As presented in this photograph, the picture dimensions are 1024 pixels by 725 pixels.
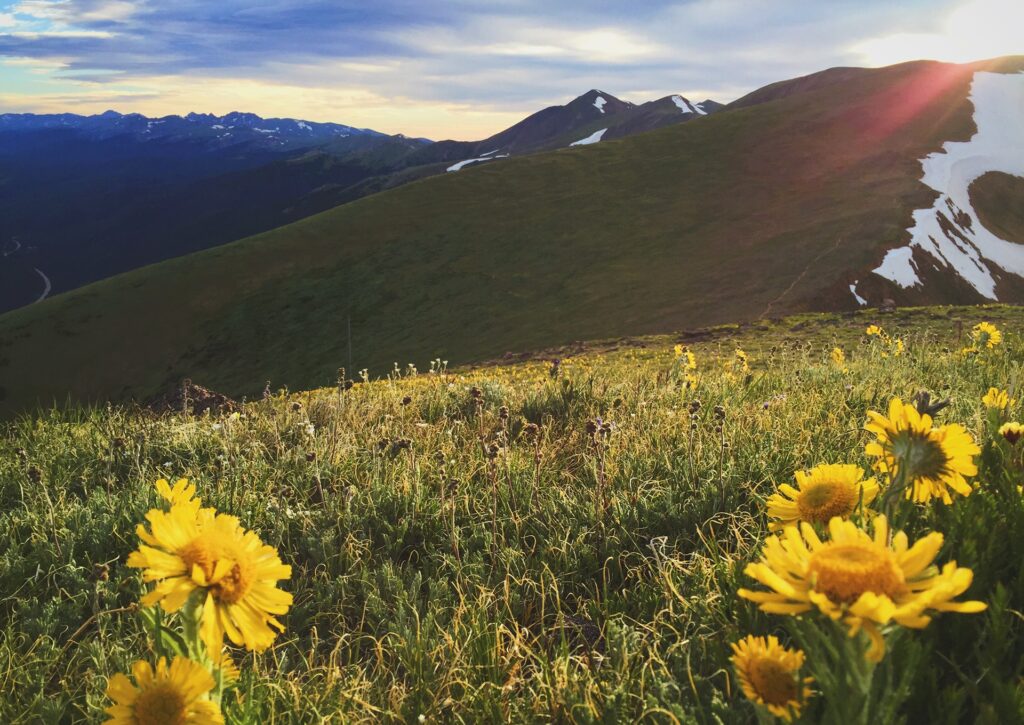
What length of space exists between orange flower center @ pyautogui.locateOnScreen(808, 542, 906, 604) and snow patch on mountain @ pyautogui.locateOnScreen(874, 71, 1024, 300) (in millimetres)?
30282

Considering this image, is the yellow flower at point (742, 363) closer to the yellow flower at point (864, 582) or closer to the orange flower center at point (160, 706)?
the yellow flower at point (864, 582)

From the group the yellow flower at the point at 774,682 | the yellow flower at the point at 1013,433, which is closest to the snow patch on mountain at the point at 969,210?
the yellow flower at the point at 1013,433

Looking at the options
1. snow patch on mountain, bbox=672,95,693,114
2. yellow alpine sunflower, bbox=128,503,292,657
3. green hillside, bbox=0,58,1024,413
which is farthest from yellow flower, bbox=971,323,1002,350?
snow patch on mountain, bbox=672,95,693,114

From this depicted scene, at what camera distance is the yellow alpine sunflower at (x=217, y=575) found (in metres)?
1.29

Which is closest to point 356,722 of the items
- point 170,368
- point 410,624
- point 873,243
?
point 410,624

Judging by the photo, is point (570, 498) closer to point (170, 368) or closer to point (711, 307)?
point (711, 307)

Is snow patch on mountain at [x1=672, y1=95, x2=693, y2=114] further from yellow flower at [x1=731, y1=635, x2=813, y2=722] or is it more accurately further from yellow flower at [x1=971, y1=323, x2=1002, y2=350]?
yellow flower at [x1=731, y1=635, x2=813, y2=722]

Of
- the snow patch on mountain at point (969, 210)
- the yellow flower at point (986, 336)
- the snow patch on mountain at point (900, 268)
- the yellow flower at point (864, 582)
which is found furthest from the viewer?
the snow patch on mountain at point (969, 210)

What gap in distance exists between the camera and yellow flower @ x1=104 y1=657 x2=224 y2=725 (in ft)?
4.25

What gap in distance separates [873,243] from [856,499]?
3255cm

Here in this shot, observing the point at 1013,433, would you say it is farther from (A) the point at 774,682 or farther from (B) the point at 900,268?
(B) the point at 900,268

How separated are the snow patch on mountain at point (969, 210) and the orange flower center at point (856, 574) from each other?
30.3m

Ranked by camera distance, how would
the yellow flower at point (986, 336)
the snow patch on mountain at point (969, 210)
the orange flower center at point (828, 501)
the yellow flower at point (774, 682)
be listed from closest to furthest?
the yellow flower at point (774, 682)
the orange flower center at point (828, 501)
the yellow flower at point (986, 336)
the snow patch on mountain at point (969, 210)

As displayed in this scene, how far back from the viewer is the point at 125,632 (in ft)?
9.52
